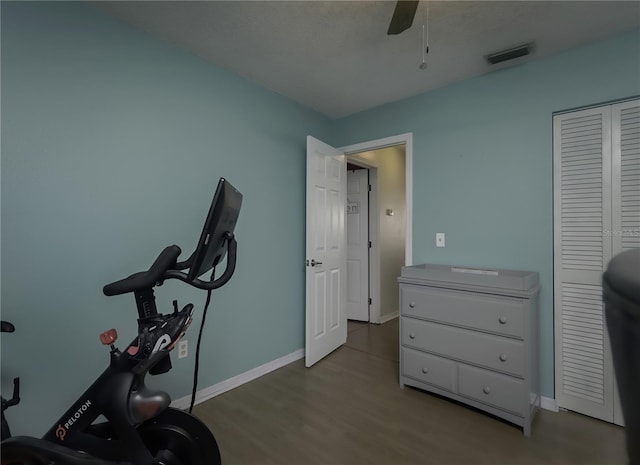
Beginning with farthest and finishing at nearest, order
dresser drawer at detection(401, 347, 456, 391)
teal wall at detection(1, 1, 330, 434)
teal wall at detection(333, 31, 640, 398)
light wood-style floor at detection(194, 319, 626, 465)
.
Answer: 1. dresser drawer at detection(401, 347, 456, 391)
2. teal wall at detection(333, 31, 640, 398)
3. light wood-style floor at detection(194, 319, 626, 465)
4. teal wall at detection(1, 1, 330, 434)

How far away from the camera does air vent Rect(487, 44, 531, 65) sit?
2.02 meters

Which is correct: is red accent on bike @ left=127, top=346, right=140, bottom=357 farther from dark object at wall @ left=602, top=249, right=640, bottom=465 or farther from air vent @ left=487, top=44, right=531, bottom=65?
air vent @ left=487, top=44, right=531, bottom=65

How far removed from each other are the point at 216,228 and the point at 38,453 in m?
1.04

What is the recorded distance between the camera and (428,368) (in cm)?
223

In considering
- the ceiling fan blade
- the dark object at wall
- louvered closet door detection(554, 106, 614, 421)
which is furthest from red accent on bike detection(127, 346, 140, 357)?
louvered closet door detection(554, 106, 614, 421)

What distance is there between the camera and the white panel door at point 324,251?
9.00 ft

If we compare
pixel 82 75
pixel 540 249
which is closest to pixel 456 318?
pixel 540 249

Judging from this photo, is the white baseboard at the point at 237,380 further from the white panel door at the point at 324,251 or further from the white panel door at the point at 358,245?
the white panel door at the point at 358,245

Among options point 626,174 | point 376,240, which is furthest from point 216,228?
point 376,240

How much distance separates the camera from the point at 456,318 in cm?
211

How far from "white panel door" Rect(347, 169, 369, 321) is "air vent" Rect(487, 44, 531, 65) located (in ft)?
7.11

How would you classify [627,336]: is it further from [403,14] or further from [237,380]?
[237,380]

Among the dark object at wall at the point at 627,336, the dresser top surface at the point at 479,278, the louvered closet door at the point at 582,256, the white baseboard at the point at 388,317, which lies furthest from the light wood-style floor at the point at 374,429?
the white baseboard at the point at 388,317

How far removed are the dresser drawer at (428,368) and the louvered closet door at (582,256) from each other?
30.2 inches
